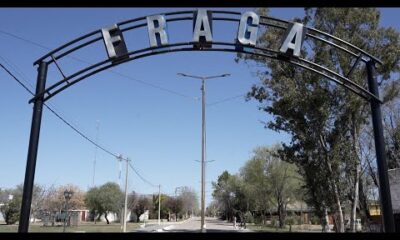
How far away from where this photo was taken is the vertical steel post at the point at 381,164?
1021 cm

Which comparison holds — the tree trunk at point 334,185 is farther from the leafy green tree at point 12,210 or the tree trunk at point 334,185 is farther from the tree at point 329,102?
the leafy green tree at point 12,210

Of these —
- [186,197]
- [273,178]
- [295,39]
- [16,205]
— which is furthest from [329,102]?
[186,197]

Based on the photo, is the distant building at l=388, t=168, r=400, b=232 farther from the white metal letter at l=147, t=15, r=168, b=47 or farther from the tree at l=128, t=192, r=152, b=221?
the tree at l=128, t=192, r=152, b=221

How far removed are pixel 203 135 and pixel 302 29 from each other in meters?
28.6

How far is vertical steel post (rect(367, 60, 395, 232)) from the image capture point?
10211mm

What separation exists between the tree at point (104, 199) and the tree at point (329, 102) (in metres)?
61.0

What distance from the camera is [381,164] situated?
35.1ft

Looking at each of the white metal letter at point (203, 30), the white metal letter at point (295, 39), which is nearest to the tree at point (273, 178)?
the white metal letter at point (295, 39)

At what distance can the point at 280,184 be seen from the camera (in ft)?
208

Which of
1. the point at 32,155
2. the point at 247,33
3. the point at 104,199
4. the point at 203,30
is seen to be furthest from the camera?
the point at 104,199

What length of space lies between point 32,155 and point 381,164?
7.72 m

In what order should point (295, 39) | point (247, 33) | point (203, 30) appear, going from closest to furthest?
point (203, 30) < point (247, 33) < point (295, 39)

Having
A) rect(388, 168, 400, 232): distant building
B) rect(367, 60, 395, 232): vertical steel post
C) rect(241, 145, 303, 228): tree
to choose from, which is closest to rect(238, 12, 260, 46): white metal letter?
rect(367, 60, 395, 232): vertical steel post

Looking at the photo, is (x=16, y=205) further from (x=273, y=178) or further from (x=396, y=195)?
(x=396, y=195)
